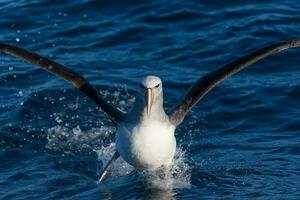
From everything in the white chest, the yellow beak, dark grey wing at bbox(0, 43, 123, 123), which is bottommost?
the white chest

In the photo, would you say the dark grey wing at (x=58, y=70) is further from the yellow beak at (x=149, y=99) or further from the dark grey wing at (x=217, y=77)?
the dark grey wing at (x=217, y=77)

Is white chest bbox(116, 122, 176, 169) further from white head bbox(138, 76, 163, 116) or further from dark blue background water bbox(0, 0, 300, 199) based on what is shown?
dark blue background water bbox(0, 0, 300, 199)

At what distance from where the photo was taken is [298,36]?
16.5 m

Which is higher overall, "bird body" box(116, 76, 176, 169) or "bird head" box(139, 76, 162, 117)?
"bird head" box(139, 76, 162, 117)

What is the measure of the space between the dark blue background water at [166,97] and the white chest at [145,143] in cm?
55

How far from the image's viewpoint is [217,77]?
11117 millimetres

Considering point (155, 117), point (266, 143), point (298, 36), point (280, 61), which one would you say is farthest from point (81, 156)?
point (298, 36)

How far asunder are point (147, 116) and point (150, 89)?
18.8 inches

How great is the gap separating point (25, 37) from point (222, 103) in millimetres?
5385

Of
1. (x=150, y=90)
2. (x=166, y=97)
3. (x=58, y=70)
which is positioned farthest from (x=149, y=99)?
(x=166, y=97)

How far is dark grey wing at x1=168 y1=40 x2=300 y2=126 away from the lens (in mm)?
11047

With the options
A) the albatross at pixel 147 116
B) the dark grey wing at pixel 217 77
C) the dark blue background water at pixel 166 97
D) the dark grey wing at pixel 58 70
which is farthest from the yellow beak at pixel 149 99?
the dark blue background water at pixel 166 97

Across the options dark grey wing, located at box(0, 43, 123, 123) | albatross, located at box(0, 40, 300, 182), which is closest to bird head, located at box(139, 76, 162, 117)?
albatross, located at box(0, 40, 300, 182)

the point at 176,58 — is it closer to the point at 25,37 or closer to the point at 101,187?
the point at 25,37
